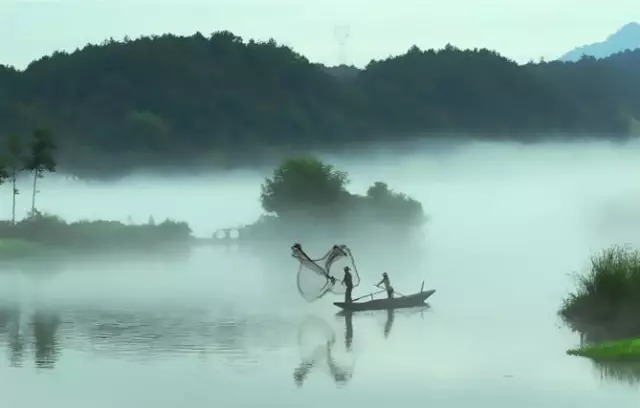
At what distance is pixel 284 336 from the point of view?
4547cm

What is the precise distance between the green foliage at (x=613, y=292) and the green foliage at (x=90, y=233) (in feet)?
214

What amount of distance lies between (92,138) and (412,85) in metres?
38.0

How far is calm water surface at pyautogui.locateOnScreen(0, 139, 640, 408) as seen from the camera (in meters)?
32.0

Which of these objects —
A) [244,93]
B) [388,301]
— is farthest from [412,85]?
[388,301]

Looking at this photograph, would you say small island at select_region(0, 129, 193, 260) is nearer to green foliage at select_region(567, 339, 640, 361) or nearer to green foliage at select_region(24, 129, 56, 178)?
green foliage at select_region(24, 129, 56, 178)

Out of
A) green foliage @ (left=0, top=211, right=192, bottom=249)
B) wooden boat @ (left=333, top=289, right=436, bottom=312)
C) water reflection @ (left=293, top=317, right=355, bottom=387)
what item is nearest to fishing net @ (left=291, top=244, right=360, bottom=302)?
wooden boat @ (left=333, top=289, right=436, bottom=312)

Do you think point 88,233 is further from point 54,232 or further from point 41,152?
point 41,152

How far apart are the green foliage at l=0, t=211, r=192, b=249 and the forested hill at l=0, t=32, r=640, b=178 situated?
48258 millimetres

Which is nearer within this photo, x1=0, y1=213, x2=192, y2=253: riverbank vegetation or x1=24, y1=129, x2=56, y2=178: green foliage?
x1=0, y1=213, x2=192, y2=253: riverbank vegetation

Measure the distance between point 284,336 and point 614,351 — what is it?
41.2ft

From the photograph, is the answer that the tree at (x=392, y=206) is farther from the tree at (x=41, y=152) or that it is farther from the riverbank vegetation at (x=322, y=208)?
the tree at (x=41, y=152)

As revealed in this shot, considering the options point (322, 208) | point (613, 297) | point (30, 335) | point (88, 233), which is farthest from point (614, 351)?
point (322, 208)

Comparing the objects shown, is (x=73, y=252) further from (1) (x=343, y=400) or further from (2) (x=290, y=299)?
(1) (x=343, y=400)

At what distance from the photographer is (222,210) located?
518ft
